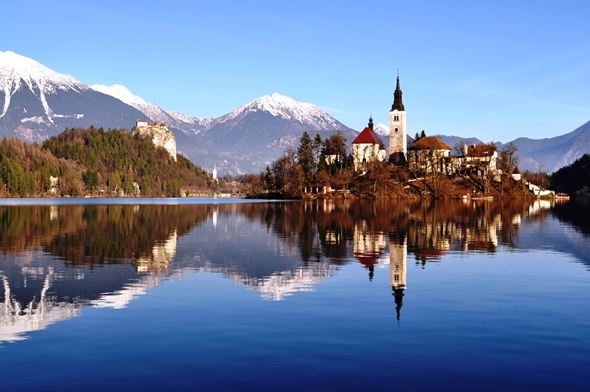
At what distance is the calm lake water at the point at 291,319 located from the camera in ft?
57.2

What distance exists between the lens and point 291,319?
2462 cm

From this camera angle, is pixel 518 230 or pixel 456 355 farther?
pixel 518 230

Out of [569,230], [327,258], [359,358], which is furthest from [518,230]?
[359,358]

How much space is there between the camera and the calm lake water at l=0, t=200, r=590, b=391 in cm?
1744

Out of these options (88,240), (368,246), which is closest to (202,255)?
(368,246)

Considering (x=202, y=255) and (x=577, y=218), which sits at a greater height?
(x=577, y=218)

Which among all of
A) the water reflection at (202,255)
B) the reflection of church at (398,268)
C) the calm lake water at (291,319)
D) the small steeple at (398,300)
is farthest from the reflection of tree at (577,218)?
the small steeple at (398,300)

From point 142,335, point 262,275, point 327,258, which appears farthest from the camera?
point 327,258

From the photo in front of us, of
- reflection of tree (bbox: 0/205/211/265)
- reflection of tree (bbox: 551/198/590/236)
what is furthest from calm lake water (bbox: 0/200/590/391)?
reflection of tree (bbox: 551/198/590/236)

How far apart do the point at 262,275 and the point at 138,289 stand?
27.8ft

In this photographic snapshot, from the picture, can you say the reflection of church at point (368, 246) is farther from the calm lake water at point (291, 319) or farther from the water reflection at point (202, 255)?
the calm lake water at point (291, 319)

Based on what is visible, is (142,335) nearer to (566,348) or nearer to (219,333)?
(219,333)

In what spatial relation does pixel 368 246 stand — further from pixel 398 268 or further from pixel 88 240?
pixel 88 240

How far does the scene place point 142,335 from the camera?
21875 millimetres
